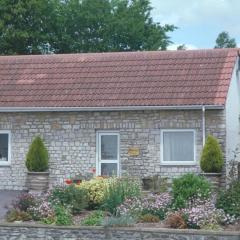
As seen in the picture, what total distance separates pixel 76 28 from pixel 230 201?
28.9 m

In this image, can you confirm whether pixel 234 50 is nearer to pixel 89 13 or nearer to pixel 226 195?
pixel 226 195

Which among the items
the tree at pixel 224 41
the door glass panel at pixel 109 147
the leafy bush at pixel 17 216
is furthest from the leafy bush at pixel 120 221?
the tree at pixel 224 41

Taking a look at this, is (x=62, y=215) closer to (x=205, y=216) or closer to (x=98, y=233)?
(x=98, y=233)

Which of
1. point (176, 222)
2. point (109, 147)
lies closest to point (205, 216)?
point (176, 222)

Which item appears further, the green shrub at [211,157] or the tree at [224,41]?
the tree at [224,41]

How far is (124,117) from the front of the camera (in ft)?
73.9

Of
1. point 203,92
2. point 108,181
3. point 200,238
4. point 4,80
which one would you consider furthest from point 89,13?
point 200,238

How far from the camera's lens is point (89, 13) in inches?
1698

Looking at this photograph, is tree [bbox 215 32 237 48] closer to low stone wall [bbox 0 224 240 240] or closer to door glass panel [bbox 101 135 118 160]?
door glass panel [bbox 101 135 118 160]

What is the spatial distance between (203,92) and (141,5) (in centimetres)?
2486

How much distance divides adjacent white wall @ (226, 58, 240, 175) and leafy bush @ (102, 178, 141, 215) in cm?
581

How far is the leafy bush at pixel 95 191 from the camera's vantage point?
18062mm

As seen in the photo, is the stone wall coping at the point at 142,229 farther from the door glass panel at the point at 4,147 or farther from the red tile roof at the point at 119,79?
the door glass panel at the point at 4,147

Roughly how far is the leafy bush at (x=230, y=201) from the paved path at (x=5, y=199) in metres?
5.32
